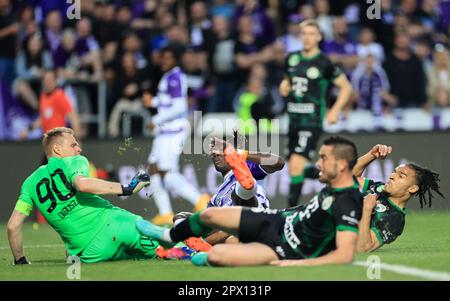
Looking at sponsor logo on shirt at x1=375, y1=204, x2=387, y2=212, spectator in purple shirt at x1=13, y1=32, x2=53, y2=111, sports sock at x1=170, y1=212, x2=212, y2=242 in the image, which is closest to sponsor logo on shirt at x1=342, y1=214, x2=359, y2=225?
sports sock at x1=170, y1=212, x2=212, y2=242

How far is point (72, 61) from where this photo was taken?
2017 cm

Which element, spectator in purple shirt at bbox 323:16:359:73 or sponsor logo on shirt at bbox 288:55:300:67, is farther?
spectator in purple shirt at bbox 323:16:359:73

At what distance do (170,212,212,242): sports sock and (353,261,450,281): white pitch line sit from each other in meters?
1.32

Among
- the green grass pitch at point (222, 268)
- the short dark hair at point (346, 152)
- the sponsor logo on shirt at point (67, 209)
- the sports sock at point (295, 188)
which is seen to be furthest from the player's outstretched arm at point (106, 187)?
the sports sock at point (295, 188)

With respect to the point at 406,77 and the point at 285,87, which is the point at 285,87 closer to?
the point at 285,87

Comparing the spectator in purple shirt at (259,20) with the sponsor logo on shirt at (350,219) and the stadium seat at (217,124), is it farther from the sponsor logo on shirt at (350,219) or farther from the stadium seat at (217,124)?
the sponsor logo on shirt at (350,219)

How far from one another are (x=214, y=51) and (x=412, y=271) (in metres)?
11.7

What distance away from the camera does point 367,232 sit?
11.0 metres

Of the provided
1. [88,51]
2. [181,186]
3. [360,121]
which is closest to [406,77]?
[360,121]

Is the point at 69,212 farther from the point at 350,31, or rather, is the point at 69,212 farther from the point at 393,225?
the point at 350,31

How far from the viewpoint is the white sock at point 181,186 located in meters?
17.2

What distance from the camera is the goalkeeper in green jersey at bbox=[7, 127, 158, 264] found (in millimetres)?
10562

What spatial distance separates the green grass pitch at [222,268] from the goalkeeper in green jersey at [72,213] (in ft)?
0.67

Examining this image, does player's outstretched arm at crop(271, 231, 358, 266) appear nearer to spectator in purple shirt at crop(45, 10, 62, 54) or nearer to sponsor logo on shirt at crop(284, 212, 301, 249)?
sponsor logo on shirt at crop(284, 212, 301, 249)
